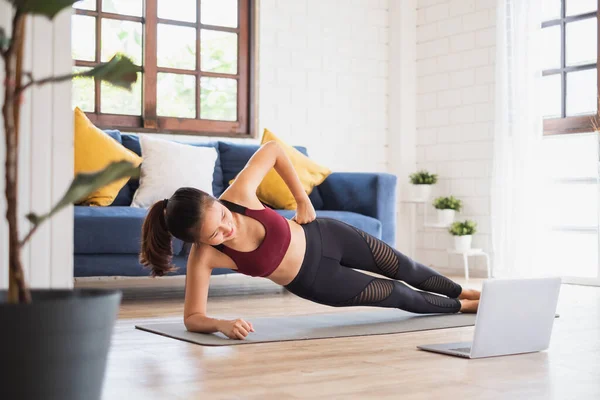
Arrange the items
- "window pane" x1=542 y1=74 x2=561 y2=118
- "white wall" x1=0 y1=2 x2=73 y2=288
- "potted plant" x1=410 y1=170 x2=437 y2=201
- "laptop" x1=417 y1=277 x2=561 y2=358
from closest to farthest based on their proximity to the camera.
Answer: "white wall" x1=0 y1=2 x2=73 y2=288
"laptop" x1=417 y1=277 x2=561 y2=358
"window pane" x1=542 y1=74 x2=561 y2=118
"potted plant" x1=410 y1=170 x2=437 y2=201

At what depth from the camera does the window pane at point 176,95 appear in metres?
5.59

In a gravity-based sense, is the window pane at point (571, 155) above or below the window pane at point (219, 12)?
below

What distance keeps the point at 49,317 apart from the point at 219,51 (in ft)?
16.0

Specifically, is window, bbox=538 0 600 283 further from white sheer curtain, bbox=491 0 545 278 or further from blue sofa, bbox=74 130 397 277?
blue sofa, bbox=74 130 397 277

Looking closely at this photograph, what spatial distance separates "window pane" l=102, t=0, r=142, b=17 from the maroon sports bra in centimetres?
291

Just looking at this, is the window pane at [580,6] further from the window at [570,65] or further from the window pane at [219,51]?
the window pane at [219,51]

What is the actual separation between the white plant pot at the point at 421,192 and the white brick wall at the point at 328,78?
1.38ft

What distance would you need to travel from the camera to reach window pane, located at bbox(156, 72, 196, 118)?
18.4ft

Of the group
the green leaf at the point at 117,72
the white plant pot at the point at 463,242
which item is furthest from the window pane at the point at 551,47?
the green leaf at the point at 117,72

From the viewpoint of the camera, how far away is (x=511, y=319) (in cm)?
254

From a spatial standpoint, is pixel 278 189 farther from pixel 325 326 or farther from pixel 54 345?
pixel 54 345

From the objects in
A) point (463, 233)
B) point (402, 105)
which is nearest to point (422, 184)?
point (463, 233)

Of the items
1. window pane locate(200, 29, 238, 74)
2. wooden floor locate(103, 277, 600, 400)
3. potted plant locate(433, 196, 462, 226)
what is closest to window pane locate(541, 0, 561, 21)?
potted plant locate(433, 196, 462, 226)

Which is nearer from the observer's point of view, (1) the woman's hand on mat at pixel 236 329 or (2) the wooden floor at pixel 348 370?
(2) the wooden floor at pixel 348 370
